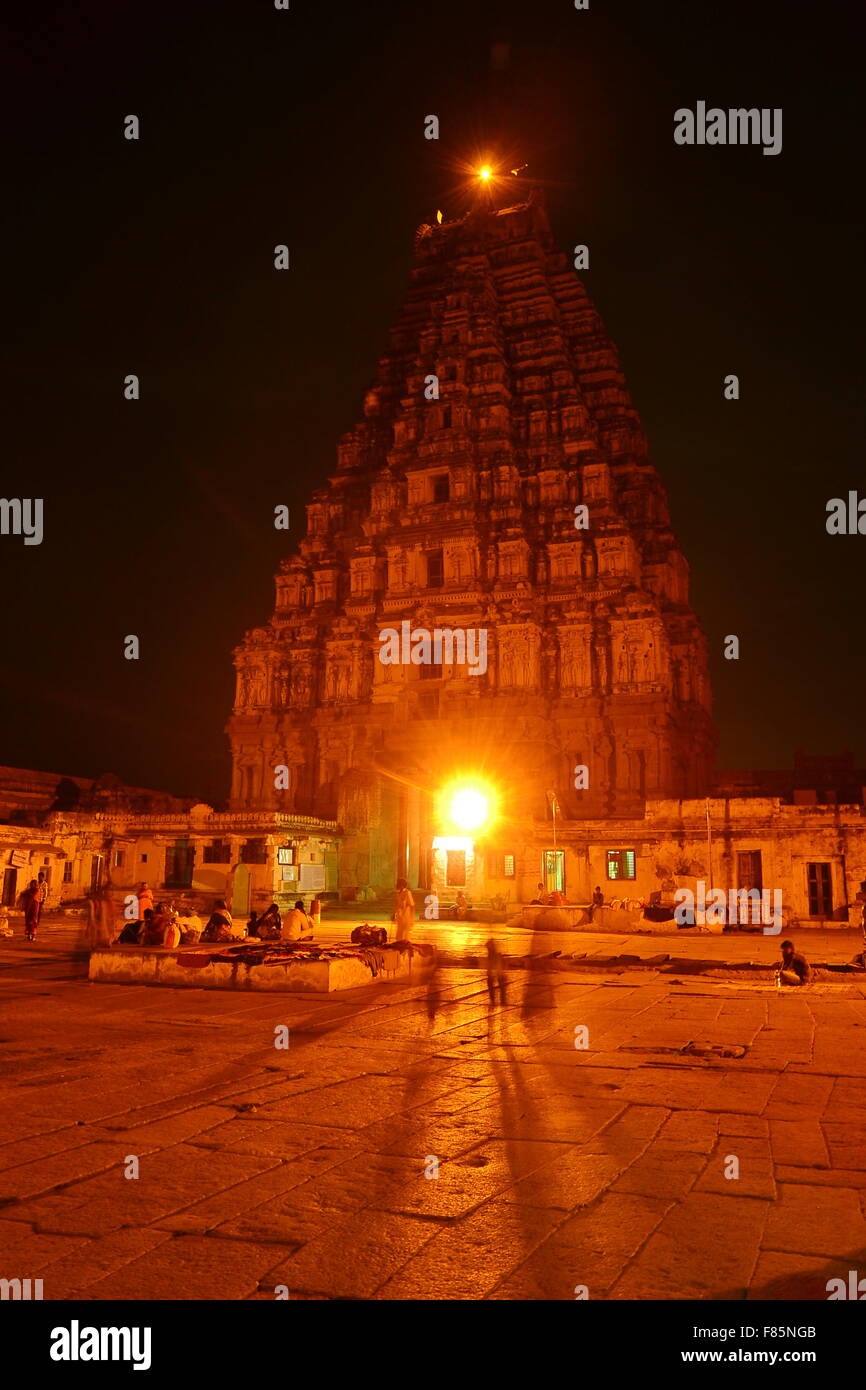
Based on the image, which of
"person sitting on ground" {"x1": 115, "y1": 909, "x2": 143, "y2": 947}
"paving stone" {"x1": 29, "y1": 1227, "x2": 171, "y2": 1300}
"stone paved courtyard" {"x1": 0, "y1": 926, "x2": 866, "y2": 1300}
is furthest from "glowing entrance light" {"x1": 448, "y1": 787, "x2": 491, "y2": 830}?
"paving stone" {"x1": 29, "y1": 1227, "x2": 171, "y2": 1300}

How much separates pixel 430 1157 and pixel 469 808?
32.0 m

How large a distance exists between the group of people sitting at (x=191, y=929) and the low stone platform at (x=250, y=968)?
148 centimetres

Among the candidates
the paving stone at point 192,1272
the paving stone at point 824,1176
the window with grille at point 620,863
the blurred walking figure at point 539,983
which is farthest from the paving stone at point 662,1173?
the window with grille at point 620,863

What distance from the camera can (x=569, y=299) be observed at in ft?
177

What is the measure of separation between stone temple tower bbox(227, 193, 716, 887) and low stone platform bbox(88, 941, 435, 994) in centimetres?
2007

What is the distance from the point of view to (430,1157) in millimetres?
5941

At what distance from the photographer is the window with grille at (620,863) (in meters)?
33.1

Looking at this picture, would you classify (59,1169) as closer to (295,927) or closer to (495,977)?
(495,977)

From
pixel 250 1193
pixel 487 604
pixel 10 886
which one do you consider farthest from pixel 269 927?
pixel 487 604

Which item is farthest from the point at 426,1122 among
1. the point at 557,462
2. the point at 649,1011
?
the point at 557,462

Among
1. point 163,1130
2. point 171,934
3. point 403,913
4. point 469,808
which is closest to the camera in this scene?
point 163,1130

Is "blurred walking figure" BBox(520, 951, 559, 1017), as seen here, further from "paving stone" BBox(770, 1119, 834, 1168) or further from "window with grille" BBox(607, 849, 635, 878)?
"window with grille" BBox(607, 849, 635, 878)
